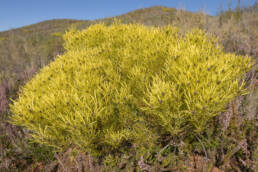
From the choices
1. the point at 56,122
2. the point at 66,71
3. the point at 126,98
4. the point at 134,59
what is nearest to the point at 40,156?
the point at 56,122

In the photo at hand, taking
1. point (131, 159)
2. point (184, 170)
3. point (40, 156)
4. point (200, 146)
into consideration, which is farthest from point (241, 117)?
point (40, 156)

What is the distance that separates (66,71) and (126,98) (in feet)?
3.68

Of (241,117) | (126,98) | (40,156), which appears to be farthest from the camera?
(40,156)

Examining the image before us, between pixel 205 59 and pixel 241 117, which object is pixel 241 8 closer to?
pixel 241 117

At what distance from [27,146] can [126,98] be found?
2.16m

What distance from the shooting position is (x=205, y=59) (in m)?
1.82

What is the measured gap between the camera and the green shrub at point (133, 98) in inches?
65.7

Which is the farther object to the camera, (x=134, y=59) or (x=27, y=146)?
(x=27, y=146)

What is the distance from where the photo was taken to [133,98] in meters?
2.17

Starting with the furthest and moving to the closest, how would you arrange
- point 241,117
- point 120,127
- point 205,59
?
point 241,117 < point 120,127 < point 205,59

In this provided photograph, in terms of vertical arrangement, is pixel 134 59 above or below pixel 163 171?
above

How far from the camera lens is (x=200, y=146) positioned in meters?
2.26

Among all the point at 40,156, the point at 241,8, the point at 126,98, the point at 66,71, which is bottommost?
the point at 40,156

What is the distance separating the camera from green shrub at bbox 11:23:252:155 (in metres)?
1.67
